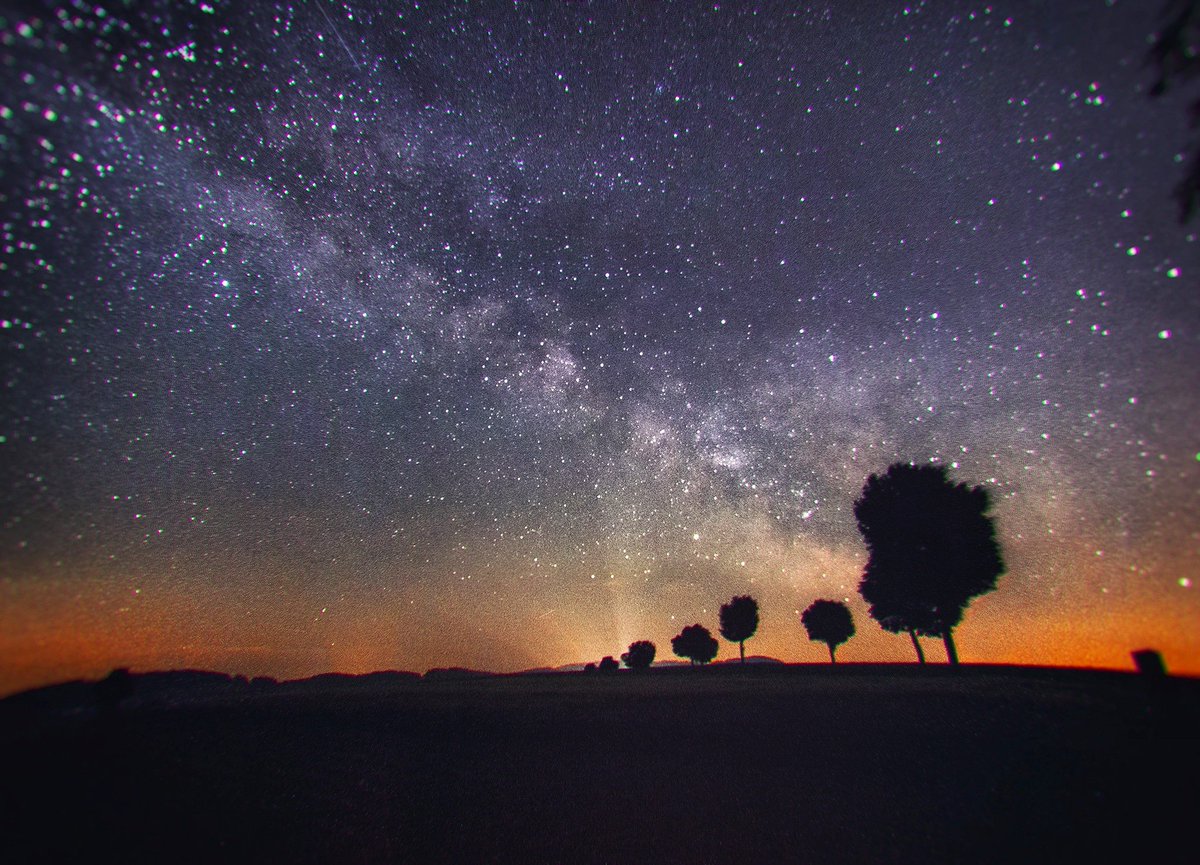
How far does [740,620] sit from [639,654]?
13880 mm

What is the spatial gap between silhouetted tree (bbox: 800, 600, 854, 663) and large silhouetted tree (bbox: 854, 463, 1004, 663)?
14774mm

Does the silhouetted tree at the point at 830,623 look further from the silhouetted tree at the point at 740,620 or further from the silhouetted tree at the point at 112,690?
the silhouetted tree at the point at 112,690

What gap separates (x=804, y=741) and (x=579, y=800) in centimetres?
658

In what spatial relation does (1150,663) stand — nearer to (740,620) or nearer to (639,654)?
(740,620)

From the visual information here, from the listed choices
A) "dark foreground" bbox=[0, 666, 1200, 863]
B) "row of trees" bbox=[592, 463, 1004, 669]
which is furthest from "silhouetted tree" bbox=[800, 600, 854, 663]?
"dark foreground" bbox=[0, 666, 1200, 863]

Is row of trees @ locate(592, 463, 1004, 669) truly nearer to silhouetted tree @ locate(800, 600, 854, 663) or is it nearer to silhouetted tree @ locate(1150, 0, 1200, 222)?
silhouetted tree @ locate(800, 600, 854, 663)

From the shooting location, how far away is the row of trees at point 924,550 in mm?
26016

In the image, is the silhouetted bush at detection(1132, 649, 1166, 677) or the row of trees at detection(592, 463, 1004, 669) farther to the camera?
the row of trees at detection(592, 463, 1004, 669)

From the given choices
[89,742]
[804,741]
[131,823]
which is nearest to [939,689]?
[804,741]

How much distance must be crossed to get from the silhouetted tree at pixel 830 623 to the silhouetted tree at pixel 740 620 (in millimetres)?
6435

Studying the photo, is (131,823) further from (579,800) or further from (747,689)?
(747,689)

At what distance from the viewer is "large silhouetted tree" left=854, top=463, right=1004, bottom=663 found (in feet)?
85.4

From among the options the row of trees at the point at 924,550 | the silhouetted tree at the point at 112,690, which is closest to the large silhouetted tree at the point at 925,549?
the row of trees at the point at 924,550

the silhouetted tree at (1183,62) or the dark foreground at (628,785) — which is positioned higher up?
the silhouetted tree at (1183,62)
